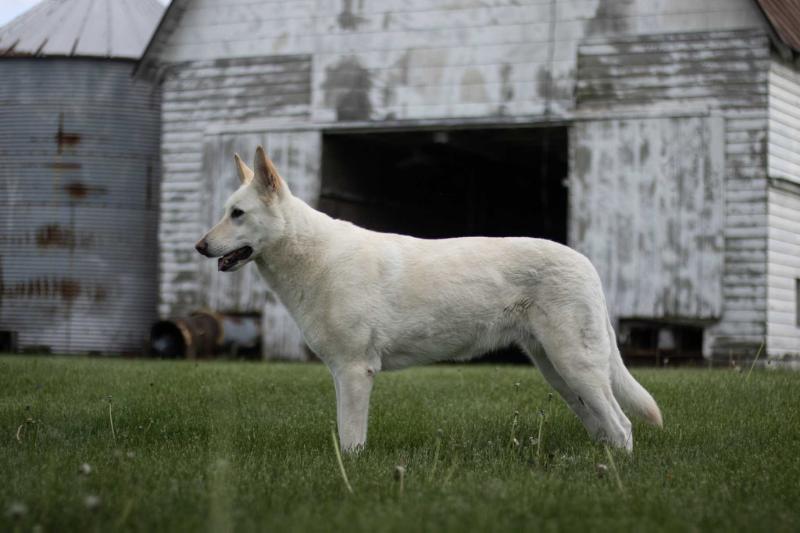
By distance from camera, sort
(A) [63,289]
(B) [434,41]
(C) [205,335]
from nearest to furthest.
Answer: (B) [434,41]
(C) [205,335]
(A) [63,289]

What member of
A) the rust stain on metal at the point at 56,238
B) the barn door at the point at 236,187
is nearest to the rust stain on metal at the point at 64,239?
the rust stain on metal at the point at 56,238

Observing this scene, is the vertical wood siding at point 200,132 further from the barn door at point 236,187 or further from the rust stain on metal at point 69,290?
the rust stain on metal at point 69,290

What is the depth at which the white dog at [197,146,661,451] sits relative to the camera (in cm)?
622

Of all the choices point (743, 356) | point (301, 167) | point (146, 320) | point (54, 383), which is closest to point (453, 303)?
point (54, 383)

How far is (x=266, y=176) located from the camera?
21.6ft

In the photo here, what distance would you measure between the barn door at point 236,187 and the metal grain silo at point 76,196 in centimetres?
274

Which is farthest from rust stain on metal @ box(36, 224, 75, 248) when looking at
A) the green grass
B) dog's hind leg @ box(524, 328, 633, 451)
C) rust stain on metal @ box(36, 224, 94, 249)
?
dog's hind leg @ box(524, 328, 633, 451)

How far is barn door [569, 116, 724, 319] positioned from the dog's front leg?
10243 millimetres

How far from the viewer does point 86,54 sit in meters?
20.9

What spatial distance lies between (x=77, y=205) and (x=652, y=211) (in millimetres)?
11255

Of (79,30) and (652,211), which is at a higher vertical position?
(79,30)

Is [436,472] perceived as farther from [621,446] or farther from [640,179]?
[640,179]

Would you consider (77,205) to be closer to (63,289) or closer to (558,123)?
(63,289)

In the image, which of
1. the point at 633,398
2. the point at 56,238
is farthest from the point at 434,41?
the point at 633,398
